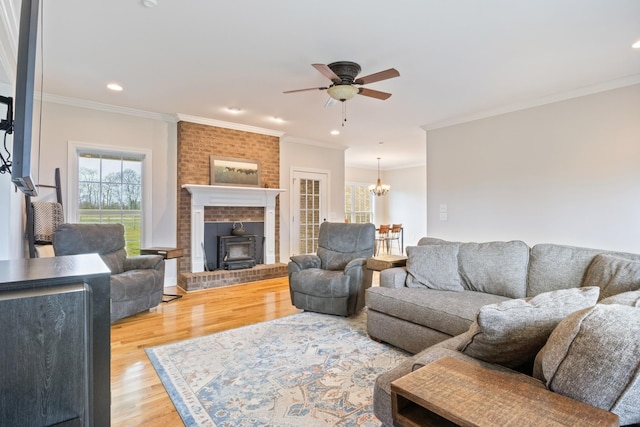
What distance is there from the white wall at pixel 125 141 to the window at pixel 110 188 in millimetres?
117

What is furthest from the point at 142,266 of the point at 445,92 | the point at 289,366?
the point at 445,92

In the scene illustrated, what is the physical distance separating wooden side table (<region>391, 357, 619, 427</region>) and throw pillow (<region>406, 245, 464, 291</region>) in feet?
6.10

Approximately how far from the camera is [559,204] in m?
4.07

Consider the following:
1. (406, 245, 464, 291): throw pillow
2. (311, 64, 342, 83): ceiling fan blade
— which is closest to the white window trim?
(311, 64, 342, 83): ceiling fan blade

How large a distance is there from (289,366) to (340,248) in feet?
6.28

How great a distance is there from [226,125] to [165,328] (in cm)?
337

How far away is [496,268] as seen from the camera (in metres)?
2.80

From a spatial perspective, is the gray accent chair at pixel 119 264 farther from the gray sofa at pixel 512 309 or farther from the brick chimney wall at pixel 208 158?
the gray sofa at pixel 512 309

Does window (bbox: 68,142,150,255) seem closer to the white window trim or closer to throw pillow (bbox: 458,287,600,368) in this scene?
the white window trim

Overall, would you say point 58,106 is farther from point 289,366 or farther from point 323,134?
point 289,366

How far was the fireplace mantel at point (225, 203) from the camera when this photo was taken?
16.7 feet

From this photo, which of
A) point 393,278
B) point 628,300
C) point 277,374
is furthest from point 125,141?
point 628,300

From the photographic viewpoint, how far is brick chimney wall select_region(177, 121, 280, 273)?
16.6 ft

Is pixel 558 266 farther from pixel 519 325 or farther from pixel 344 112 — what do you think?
pixel 344 112
